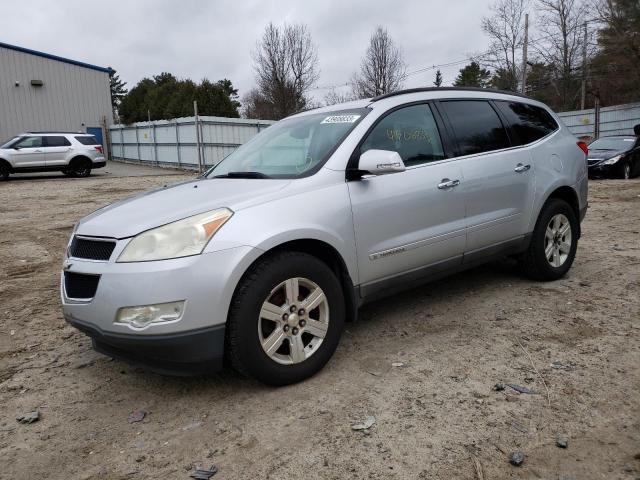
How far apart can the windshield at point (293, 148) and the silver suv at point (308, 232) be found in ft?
0.05

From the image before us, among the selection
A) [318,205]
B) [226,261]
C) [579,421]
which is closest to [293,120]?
[318,205]

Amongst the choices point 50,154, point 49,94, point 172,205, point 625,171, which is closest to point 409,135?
point 172,205

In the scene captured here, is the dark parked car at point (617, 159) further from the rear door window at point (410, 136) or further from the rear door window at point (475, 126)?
the rear door window at point (410, 136)

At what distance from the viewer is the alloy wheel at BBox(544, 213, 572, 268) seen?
4.79m

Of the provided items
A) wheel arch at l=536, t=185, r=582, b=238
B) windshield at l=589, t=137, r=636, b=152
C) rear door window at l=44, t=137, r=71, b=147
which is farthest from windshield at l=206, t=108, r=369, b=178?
rear door window at l=44, t=137, r=71, b=147

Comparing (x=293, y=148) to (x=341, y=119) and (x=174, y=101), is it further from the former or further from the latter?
(x=174, y=101)

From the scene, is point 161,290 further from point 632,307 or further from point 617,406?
point 632,307

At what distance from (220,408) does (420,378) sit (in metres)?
1.17

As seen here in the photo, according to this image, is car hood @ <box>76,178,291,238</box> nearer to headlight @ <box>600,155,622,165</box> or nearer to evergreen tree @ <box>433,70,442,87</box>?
headlight @ <box>600,155,622,165</box>

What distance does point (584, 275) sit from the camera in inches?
200

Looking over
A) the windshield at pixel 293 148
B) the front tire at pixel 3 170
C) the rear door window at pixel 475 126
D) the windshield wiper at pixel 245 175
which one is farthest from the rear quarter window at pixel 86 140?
the rear door window at pixel 475 126

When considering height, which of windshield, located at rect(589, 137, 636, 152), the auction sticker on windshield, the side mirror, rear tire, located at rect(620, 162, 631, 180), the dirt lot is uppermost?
the auction sticker on windshield

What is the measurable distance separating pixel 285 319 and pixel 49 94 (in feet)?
104

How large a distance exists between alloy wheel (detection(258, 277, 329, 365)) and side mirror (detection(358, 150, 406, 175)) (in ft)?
2.61
